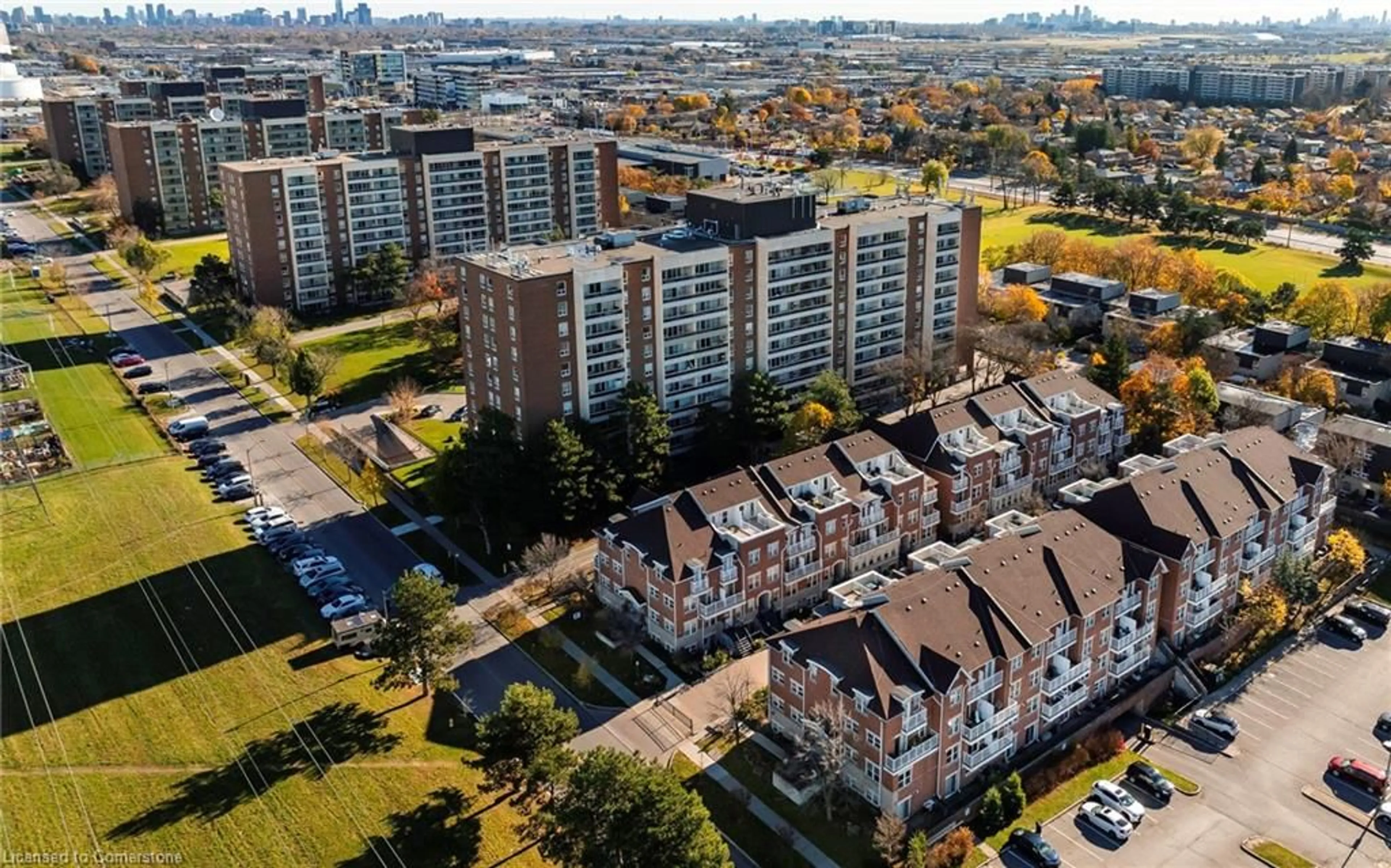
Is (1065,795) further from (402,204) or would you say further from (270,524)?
(402,204)

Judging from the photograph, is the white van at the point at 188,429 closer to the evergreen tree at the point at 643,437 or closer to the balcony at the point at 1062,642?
the evergreen tree at the point at 643,437

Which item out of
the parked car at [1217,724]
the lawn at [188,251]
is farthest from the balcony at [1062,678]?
the lawn at [188,251]

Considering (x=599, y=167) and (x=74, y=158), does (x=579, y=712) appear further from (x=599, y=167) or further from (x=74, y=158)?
(x=74, y=158)

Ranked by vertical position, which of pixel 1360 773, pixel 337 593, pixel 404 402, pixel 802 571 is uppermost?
pixel 404 402

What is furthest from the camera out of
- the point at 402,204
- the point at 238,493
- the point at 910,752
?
the point at 402,204

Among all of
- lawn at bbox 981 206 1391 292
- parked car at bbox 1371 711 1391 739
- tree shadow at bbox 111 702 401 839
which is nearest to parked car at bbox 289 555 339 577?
tree shadow at bbox 111 702 401 839

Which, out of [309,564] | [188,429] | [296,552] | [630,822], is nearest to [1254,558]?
[630,822]
